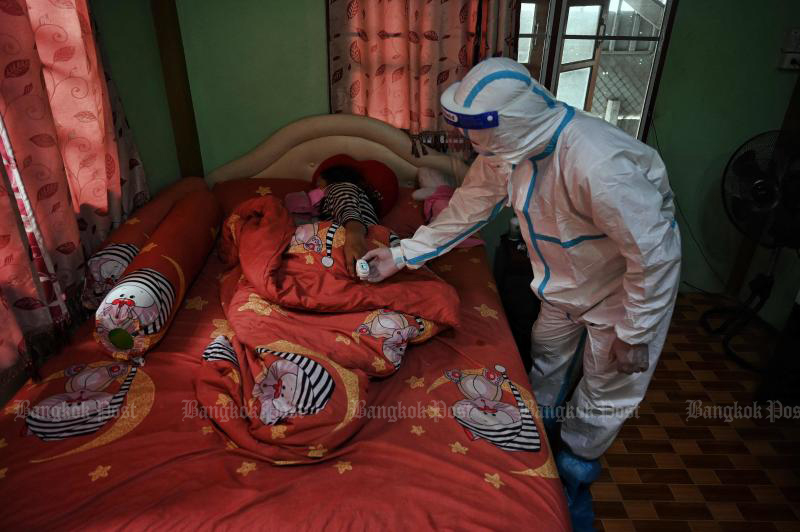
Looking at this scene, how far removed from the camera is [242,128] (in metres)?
2.58

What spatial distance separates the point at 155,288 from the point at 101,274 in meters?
0.26

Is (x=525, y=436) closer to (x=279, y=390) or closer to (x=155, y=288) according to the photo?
(x=279, y=390)

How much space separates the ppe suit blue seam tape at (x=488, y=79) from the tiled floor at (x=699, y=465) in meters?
1.39

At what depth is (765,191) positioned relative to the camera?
209 cm

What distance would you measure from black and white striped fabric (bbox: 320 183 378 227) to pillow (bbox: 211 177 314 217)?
0.33 meters

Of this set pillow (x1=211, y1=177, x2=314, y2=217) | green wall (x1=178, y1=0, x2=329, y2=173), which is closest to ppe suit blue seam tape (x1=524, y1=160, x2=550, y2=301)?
pillow (x1=211, y1=177, x2=314, y2=217)

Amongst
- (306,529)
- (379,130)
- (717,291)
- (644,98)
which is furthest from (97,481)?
(717,291)

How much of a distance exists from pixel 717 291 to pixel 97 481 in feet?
10.4

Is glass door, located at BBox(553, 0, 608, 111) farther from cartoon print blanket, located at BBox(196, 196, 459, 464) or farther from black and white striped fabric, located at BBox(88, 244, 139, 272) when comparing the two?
black and white striped fabric, located at BBox(88, 244, 139, 272)

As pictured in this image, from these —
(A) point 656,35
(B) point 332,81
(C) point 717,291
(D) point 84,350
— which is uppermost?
(A) point 656,35

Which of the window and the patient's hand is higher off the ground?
the window

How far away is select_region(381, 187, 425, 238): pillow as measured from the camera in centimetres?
221

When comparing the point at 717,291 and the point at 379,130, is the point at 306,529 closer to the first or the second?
the point at 379,130

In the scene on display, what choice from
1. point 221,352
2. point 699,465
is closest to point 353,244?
point 221,352
